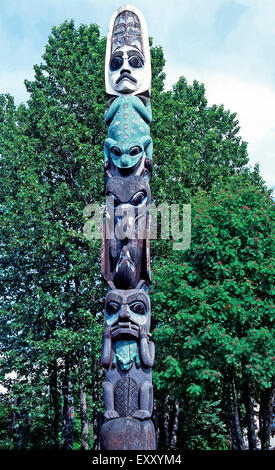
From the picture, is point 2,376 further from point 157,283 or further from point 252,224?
point 252,224

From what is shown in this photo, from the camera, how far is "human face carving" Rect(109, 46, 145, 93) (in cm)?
912

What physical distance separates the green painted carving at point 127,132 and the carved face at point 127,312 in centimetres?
240

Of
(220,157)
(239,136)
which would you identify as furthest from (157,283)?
(239,136)

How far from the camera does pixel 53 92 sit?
647 inches

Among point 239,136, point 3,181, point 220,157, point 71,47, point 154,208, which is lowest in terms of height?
point 154,208

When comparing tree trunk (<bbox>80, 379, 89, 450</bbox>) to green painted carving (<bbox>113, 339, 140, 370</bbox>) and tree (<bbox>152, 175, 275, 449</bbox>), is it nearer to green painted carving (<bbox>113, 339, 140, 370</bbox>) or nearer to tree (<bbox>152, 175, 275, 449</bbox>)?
tree (<bbox>152, 175, 275, 449</bbox>)

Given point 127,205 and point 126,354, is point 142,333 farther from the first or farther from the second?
point 127,205

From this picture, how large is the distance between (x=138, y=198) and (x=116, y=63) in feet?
11.5

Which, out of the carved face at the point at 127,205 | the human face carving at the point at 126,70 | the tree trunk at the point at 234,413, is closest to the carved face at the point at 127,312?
the carved face at the point at 127,205

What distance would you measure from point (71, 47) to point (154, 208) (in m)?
7.26

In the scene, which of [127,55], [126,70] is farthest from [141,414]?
[127,55]

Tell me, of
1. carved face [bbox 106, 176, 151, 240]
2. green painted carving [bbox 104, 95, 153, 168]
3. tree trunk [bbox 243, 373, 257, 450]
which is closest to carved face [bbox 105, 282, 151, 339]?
carved face [bbox 106, 176, 151, 240]

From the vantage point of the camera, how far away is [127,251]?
7.38m

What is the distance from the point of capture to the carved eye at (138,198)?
7738mm
